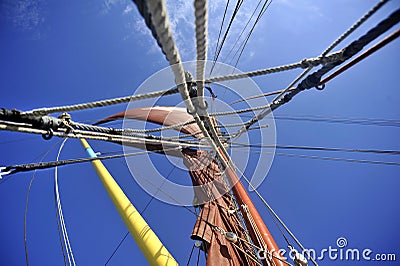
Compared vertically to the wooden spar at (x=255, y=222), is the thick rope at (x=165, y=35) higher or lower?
higher

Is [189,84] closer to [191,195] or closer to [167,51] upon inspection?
[167,51]

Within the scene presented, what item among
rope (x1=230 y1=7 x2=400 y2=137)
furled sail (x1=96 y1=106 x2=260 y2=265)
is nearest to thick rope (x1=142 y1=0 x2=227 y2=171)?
rope (x1=230 y1=7 x2=400 y2=137)

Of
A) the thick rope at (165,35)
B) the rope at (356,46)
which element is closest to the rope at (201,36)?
the thick rope at (165,35)

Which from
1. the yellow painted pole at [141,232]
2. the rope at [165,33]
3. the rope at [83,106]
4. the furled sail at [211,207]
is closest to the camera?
the rope at [165,33]

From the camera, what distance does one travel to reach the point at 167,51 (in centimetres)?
88

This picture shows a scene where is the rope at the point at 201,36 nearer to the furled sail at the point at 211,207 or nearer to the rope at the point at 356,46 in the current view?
the rope at the point at 356,46

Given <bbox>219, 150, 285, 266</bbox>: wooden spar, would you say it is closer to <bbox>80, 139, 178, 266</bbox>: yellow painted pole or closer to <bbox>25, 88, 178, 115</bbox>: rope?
<bbox>80, 139, 178, 266</bbox>: yellow painted pole

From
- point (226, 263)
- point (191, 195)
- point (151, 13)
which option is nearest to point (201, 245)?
point (226, 263)

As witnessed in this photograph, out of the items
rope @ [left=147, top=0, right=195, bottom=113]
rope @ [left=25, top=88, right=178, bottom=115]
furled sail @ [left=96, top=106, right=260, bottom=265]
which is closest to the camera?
rope @ [left=147, top=0, right=195, bottom=113]

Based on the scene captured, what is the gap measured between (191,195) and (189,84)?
3.85 metres

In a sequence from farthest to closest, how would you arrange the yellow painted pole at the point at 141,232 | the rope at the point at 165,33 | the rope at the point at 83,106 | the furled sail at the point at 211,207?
the furled sail at the point at 211,207 < the yellow painted pole at the point at 141,232 < the rope at the point at 83,106 < the rope at the point at 165,33

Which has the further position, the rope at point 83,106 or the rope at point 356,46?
the rope at point 83,106

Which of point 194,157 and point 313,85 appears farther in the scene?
point 194,157

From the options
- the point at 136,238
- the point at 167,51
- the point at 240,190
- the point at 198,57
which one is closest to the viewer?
the point at 167,51
